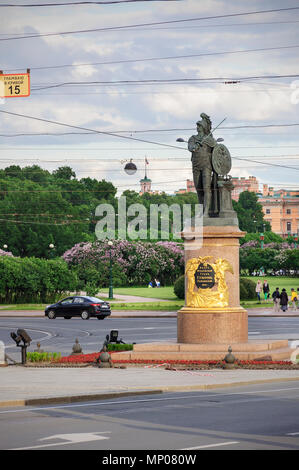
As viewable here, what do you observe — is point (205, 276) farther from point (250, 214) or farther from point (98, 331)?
point (250, 214)

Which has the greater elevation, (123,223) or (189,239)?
(123,223)

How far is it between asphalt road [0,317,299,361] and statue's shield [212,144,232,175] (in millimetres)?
→ 7209

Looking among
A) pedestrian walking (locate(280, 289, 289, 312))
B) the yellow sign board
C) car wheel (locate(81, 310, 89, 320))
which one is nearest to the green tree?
pedestrian walking (locate(280, 289, 289, 312))

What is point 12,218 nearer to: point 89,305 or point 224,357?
point 89,305

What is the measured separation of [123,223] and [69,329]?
73296mm

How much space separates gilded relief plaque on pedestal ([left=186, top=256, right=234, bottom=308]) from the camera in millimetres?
24531

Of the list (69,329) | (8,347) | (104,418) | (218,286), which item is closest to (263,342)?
(218,286)

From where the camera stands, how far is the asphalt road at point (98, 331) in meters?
31.3

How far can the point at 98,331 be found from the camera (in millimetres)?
38656

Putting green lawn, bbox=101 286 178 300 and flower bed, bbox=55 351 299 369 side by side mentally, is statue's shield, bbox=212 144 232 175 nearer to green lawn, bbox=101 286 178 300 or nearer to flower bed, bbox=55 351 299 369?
flower bed, bbox=55 351 299 369

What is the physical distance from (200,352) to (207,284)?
2107 millimetres

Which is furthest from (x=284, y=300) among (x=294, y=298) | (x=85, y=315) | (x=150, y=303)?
(x=150, y=303)

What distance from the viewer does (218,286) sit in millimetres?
24594
